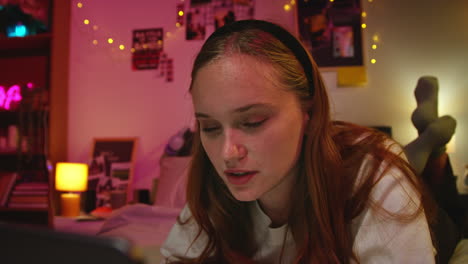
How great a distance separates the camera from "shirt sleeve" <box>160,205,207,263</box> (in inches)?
34.1

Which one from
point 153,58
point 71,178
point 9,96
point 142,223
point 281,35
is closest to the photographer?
point 281,35

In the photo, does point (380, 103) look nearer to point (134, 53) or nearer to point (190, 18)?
point (190, 18)

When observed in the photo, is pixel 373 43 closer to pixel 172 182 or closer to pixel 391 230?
pixel 172 182

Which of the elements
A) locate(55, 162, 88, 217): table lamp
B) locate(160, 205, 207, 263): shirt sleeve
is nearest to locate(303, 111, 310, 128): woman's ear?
locate(160, 205, 207, 263): shirt sleeve

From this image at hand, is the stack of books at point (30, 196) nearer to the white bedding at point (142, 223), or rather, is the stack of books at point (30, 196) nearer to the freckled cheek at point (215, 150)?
the white bedding at point (142, 223)

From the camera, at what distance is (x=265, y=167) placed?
0.69 meters

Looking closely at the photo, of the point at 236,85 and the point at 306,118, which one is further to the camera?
the point at 306,118

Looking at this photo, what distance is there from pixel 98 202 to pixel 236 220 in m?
1.88

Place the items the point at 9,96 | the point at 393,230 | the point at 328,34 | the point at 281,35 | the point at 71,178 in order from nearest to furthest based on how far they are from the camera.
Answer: the point at 393,230 < the point at 281,35 < the point at 328,34 < the point at 71,178 < the point at 9,96

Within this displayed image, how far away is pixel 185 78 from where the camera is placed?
2.56 metres

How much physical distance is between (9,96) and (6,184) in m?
0.64

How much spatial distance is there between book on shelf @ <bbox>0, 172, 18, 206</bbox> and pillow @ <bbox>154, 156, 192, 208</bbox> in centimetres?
107

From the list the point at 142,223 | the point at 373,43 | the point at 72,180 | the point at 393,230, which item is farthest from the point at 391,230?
the point at 72,180

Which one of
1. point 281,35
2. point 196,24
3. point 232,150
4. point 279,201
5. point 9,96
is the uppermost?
point 196,24
